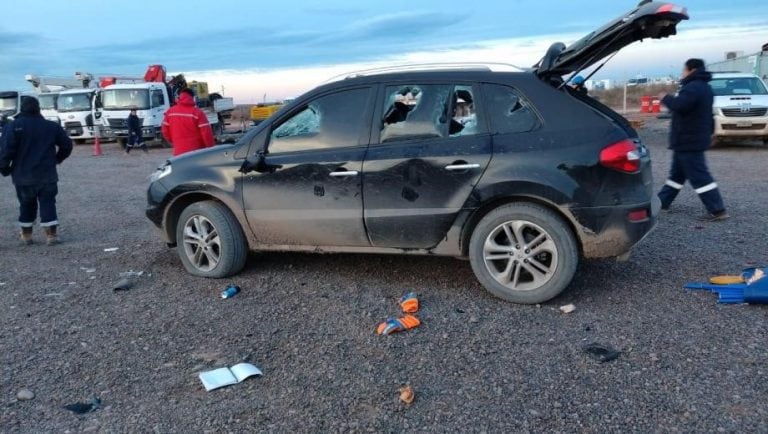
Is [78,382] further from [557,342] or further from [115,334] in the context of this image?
[557,342]

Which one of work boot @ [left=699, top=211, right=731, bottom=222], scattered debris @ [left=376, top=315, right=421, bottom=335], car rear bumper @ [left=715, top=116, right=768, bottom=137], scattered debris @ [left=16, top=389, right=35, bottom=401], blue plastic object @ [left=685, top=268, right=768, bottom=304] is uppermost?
car rear bumper @ [left=715, top=116, right=768, bottom=137]

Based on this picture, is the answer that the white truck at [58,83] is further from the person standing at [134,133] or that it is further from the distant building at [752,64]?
the distant building at [752,64]

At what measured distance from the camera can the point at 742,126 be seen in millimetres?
14516

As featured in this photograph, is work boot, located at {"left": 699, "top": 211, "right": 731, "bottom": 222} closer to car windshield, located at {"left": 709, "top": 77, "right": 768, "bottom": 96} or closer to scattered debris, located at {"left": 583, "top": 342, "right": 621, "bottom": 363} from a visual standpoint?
scattered debris, located at {"left": 583, "top": 342, "right": 621, "bottom": 363}

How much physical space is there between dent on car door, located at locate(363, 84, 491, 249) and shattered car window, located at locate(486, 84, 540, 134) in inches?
4.4

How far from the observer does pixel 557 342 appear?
3934mm

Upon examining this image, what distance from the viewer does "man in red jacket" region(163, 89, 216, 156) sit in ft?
25.7

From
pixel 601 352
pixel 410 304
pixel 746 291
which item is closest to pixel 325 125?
pixel 410 304

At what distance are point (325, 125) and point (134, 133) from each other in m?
19.7

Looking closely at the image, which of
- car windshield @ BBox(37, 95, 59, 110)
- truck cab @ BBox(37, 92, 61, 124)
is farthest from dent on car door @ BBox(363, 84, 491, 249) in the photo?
car windshield @ BBox(37, 95, 59, 110)

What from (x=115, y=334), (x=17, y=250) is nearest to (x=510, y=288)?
(x=115, y=334)

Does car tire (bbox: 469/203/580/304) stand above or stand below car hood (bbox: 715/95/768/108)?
below

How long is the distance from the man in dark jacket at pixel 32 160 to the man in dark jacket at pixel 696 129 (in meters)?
7.09

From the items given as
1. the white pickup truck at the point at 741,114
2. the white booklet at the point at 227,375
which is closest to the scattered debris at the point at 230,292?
the white booklet at the point at 227,375
